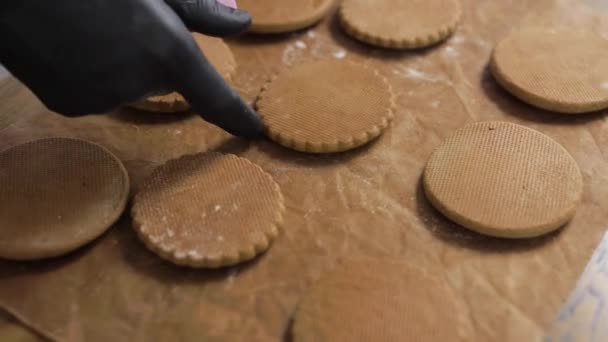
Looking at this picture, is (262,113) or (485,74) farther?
(485,74)

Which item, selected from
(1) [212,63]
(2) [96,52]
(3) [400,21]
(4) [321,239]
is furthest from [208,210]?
(3) [400,21]

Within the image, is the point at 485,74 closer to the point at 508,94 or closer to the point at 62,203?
the point at 508,94

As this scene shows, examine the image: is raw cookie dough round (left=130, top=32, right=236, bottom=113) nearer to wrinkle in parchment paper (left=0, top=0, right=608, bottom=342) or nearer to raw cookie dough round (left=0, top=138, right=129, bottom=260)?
wrinkle in parchment paper (left=0, top=0, right=608, bottom=342)

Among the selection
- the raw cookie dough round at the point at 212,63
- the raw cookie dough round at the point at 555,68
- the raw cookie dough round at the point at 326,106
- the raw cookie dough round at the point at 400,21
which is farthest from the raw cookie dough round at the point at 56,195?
the raw cookie dough round at the point at 555,68

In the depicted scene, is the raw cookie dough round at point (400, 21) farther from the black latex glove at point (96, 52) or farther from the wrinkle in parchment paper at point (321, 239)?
the black latex glove at point (96, 52)

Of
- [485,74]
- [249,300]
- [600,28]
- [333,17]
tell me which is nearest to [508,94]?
[485,74]
